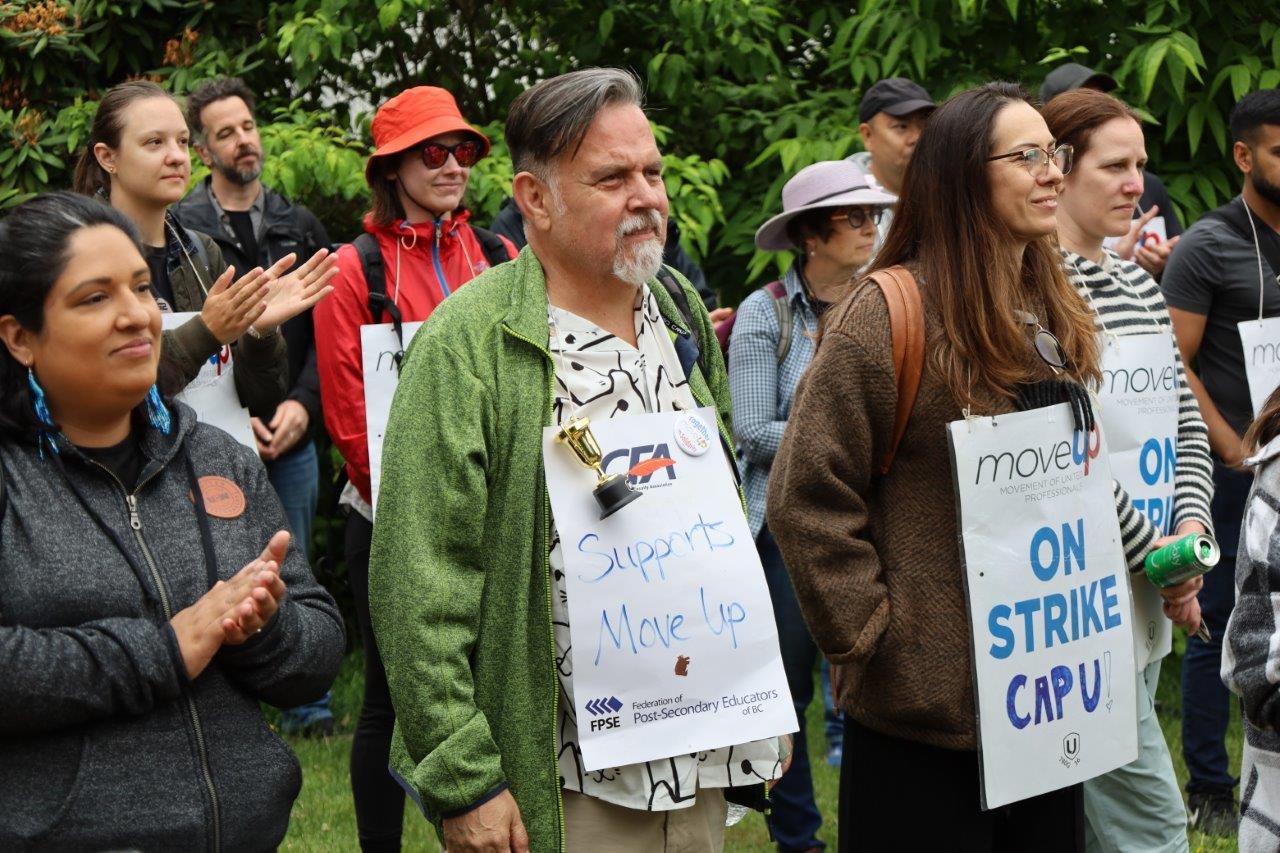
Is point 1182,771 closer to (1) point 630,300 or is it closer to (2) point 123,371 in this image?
(1) point 630,300

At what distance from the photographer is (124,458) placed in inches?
112

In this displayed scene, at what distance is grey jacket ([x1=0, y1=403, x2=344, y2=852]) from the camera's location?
2611 mm

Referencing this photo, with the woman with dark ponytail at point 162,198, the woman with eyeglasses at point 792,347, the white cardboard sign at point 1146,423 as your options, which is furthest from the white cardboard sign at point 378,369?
the white cardboard sign at point 1146,423

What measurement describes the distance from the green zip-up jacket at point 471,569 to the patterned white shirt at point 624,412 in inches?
1.9

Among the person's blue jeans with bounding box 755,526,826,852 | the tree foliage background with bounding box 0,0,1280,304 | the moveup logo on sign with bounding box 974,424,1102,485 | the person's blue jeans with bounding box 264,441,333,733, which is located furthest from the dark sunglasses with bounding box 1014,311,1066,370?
the tree foliage background with bounding box 0,0,1280,304

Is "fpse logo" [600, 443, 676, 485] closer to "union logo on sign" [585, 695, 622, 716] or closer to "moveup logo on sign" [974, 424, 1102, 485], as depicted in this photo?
"union logo on sign" [585, 695, 622, 716]

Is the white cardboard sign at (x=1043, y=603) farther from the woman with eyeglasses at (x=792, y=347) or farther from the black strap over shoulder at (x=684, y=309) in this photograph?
the woman with eyeglasses at (x=792, y=347)

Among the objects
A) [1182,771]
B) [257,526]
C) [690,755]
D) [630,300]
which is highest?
[630,300]

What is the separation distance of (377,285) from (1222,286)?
302 cm

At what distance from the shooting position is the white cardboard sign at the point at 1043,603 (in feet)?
10.8

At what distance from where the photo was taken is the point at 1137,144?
4570 millimetres

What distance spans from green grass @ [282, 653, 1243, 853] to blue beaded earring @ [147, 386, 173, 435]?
115 inches

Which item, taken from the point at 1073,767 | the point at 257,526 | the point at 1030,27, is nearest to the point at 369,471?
the point at 257,526

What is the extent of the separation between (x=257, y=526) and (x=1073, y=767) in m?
1.79
